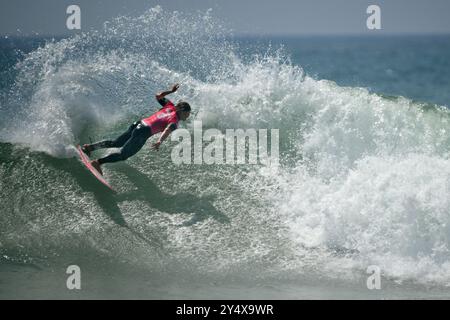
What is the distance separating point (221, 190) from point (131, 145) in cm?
147

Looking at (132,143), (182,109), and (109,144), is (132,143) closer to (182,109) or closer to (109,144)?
(109,144)

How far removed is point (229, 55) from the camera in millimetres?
10594

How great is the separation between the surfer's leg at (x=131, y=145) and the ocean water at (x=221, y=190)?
1.25 ft

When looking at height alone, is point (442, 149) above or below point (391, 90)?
below

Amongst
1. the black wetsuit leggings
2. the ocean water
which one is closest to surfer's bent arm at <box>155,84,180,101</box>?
the black wetsuit leggings

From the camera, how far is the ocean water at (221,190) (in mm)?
6430

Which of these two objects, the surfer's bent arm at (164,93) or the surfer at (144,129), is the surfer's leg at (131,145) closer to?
the surfer at (144,129)

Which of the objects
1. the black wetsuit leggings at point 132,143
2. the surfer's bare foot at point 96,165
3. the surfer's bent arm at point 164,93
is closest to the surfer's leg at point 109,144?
the black wetsuit leggings at point 132,143

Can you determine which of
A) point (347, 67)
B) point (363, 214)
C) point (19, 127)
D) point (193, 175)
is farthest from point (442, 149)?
point (347, 67)

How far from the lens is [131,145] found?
791 cm

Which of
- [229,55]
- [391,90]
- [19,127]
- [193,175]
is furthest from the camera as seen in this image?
[391,90]

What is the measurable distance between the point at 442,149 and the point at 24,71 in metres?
7.20
